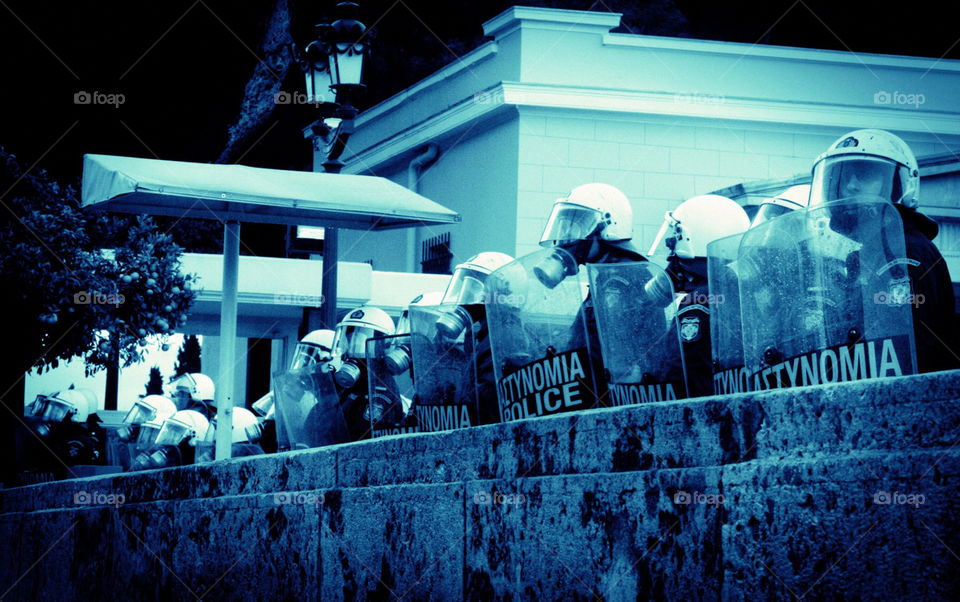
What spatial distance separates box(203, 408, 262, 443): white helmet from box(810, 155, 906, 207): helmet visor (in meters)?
6.82

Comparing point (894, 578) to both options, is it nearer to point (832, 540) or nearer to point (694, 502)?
point (832, 540)

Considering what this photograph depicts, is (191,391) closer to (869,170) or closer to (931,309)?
(869,170)

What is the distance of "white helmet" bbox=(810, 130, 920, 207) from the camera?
458 cm

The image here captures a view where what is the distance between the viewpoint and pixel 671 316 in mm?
4660

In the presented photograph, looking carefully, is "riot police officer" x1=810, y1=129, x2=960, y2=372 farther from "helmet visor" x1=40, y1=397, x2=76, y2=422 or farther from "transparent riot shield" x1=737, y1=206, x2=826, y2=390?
"helmet visor" x1=40, y1=397, x2=76, y2=422

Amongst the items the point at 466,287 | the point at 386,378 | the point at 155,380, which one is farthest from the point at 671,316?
the point at 155,380

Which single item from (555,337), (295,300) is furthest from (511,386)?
(295,300)

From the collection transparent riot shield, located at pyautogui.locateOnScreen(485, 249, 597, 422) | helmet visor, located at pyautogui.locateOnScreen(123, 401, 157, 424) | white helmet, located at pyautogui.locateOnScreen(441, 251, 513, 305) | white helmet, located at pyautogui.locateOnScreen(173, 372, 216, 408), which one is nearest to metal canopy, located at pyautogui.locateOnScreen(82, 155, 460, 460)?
white helmet, located at pyautogui.locateOnScreen(441, 251, 513, 305)

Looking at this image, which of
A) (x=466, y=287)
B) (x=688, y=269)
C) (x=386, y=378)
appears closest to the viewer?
(x=688, y=269)

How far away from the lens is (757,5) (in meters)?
23.4

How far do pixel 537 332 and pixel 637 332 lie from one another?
1.74 feet

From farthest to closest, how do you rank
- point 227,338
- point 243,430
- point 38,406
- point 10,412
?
point 38,406
point 243,430
point 10,412
point 227,338

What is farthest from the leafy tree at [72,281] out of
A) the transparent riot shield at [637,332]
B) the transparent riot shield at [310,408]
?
the transparent riot shield at [637,332]

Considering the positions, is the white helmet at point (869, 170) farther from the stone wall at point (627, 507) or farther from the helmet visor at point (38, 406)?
the helmet visor at point (38, 406)
